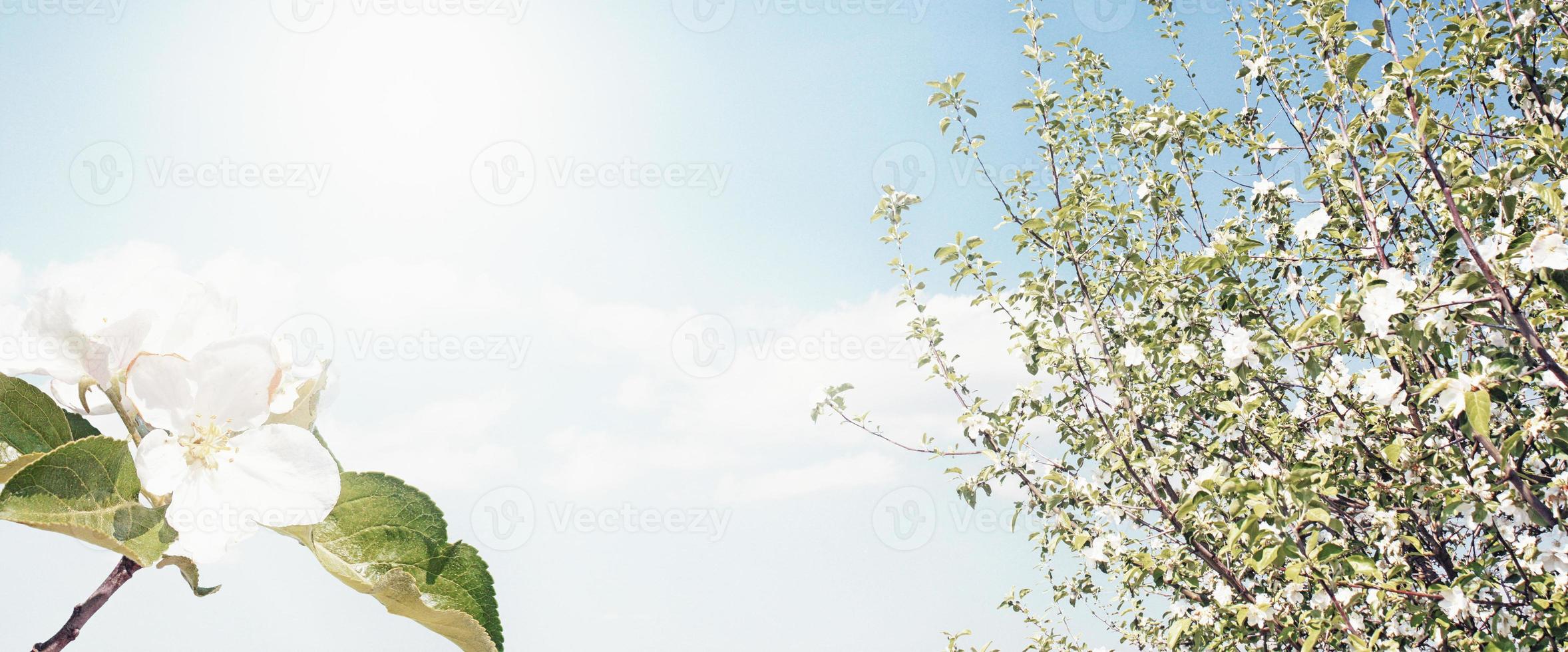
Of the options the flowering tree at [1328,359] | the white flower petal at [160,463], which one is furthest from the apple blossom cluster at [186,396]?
the flowering tree at [1328,359]

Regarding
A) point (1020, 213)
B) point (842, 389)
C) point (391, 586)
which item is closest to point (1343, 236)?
point (1020, 213)

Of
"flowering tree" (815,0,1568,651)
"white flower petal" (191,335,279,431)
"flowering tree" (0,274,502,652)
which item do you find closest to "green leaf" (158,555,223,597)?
"flowering tree" (0,274,502,652)

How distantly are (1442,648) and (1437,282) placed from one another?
141 centimetres

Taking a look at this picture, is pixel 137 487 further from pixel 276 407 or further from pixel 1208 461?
pixel 1208 461

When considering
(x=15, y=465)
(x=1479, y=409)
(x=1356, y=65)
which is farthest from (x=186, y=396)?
(x=1356, y=65)

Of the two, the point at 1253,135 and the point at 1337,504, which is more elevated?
the point at 1253,135

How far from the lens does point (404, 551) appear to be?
734mm

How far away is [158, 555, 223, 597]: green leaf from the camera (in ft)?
2.20

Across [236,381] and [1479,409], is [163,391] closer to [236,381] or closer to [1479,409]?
[236,381]

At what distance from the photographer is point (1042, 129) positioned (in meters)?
4.13

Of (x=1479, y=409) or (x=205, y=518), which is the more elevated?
(x=1479, y=409)

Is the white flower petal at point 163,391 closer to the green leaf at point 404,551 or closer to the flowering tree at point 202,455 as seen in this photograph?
the flowering tree at point 202,455

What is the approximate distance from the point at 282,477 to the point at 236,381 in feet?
0.31

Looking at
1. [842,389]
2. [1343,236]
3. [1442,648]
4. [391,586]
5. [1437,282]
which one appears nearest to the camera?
[391,586]
